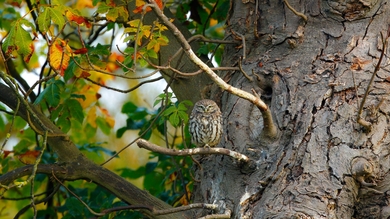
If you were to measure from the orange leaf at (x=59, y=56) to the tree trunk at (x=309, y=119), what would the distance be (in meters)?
1.23

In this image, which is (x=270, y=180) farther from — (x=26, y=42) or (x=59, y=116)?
(x=59, y=116)

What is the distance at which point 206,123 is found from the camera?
15.0 ft

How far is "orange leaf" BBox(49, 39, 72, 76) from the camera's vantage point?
420 centimetres

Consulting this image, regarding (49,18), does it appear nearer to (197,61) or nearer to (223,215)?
(197,61)

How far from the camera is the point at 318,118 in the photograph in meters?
3.59

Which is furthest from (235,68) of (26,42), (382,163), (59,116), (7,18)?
(7,18)

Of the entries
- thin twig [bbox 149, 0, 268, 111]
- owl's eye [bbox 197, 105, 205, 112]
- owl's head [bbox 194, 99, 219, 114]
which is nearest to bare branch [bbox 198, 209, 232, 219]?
thin twig [bbox 149, 0, 268, 111]

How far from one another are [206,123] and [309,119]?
1168 millimetres

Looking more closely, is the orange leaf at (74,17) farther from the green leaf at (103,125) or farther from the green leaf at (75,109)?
the green leaf at (103,125)

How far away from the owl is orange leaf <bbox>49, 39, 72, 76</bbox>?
107 cm

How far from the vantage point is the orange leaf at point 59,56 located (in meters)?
4.20

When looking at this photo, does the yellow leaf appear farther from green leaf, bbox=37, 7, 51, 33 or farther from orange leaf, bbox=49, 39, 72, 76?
green leaf, bbox=37, 7, 51, 33

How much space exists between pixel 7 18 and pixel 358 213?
4444 millimetres

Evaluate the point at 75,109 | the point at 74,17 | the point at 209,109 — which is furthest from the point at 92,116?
the point at 209,109
